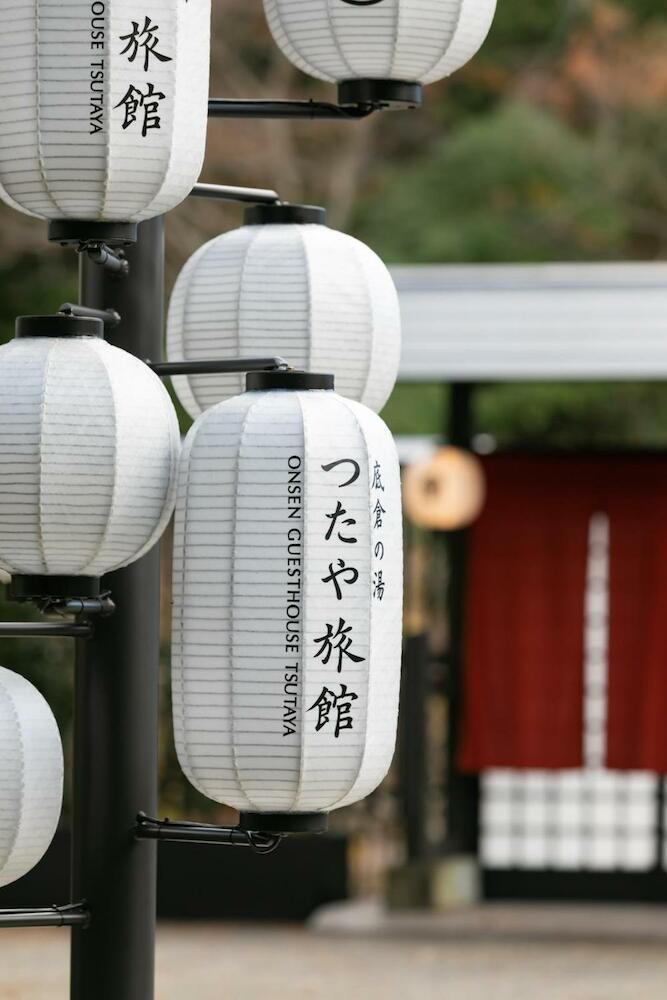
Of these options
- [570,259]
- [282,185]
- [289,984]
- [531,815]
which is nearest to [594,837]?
[531,815]

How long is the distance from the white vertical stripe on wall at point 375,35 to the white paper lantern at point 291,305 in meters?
0.30

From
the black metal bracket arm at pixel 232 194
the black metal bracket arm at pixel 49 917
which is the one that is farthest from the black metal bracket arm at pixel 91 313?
the black metal bracket arm at pixel 49 917

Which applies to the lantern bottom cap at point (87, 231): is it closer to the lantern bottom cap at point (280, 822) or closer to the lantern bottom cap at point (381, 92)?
the lantern bottom cap at point (381, 92)

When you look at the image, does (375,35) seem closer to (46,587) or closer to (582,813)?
(46,587)

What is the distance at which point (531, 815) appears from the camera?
10648mm

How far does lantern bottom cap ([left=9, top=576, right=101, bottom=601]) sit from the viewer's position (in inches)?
125

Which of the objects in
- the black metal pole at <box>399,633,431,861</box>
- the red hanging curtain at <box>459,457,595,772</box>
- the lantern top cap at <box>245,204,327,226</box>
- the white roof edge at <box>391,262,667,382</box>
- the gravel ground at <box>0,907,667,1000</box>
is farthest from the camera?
the black metal pole at <box>399,633,431,861</box>

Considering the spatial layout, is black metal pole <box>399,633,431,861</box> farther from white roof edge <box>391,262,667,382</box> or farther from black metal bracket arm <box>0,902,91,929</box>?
black metal bracket arm <box>0,902,91,929</box>

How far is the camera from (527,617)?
408 inches

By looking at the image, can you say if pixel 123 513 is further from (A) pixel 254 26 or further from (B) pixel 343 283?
(A) pixel 254 26

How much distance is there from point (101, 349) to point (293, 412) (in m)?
0.36

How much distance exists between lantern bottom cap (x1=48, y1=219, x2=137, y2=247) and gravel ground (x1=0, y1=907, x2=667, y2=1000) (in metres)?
5.95

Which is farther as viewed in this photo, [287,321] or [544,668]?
[544,668]

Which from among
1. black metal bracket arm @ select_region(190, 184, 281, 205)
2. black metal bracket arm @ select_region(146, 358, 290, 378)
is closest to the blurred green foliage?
black metal bracket arm @ select_region(190, 184, 281, 205)
